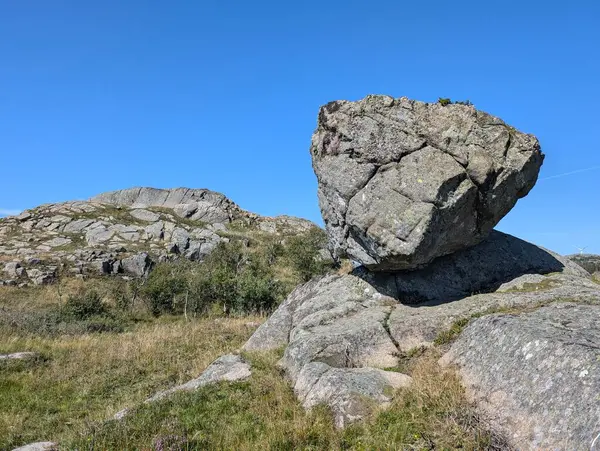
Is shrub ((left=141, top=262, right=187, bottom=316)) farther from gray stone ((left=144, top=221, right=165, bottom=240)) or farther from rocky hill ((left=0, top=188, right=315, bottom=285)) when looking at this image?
gray stone ((left=144, top=221, right=165, bottom=240))

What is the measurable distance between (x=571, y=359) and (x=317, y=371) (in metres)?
5.04

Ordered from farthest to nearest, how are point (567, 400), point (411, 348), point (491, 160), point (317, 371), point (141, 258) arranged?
1. point (141, 258)
2. point (491, 160)
3. point (411, 348)
4. point (317, 371)
5. point (567, 400)

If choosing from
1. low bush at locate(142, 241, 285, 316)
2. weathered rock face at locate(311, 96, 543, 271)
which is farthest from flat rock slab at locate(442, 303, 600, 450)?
low bush at locate(142, 241, 285, 316)

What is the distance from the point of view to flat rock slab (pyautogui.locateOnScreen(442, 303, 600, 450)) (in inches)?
232

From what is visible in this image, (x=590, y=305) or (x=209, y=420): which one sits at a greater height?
(x=590, y=305)

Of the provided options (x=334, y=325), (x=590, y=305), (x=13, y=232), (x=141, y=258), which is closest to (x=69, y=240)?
(x=13, y=232)

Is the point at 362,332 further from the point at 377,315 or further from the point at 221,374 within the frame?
the point at 221,374

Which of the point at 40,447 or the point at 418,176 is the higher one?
the point at 418,176

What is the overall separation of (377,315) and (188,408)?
5.72 meters

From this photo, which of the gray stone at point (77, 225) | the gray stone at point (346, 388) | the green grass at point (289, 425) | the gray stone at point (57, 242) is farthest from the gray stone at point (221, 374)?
the gray stone at point (77, 225)

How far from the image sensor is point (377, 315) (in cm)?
1217

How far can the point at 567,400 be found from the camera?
6105 mm

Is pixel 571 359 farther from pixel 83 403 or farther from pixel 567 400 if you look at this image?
pixel 83 403

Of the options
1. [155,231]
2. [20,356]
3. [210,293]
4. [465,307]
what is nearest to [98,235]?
[155,231]
